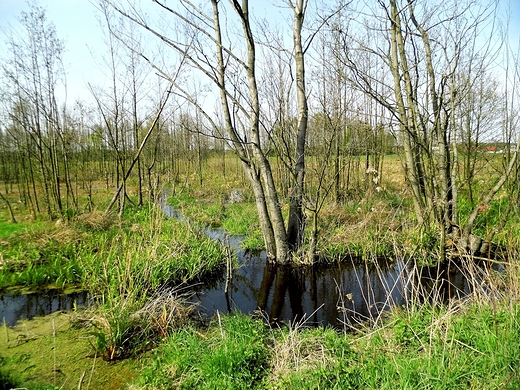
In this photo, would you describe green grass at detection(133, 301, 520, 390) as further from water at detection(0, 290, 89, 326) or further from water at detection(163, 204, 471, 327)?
water at detection(0, 290, 89, 326)

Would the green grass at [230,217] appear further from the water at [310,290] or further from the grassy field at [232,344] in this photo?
the grassy field at [232,344]

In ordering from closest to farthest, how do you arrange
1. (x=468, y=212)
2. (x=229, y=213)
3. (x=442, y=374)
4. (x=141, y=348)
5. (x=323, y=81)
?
(x=442, y=374), (x=141, y=348), (x=468, y=212), (x=323, y=81), (x=229, y=213)

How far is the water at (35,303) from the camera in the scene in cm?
440

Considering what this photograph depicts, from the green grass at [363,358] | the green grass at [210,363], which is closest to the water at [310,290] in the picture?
the green grass at [363,358]

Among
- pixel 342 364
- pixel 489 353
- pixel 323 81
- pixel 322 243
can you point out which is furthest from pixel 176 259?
pixel 323 81

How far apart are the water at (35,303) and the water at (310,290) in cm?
187

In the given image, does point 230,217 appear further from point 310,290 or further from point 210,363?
point 210,363

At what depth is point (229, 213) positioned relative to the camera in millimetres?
10062

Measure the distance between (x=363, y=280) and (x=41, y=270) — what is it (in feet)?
18.5

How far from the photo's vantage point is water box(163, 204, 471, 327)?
4.47 m

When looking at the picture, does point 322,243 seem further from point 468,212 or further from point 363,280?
point 468,212

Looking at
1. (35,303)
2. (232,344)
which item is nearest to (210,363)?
(232,344)

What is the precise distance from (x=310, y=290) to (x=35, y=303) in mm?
4259

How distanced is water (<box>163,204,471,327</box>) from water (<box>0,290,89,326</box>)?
1.87 metres
